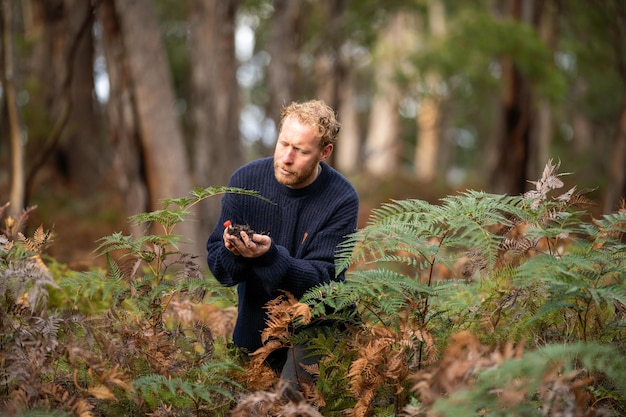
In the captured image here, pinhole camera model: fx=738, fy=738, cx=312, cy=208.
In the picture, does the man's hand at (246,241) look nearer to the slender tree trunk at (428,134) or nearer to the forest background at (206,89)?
the forest background at (206,89)

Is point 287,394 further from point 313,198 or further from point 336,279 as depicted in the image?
point 313,198

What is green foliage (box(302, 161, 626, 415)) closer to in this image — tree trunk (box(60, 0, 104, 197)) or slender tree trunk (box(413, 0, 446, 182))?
tree trunk (box(60, 0, 104, 197))

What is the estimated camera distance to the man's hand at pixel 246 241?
11.1 ft

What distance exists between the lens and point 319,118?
3732 mm

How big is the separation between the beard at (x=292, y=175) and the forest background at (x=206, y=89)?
1168mm

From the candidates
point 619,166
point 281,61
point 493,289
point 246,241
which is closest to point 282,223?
point 246,241

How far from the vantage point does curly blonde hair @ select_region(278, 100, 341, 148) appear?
12.2 feet

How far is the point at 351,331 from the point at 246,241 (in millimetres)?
752

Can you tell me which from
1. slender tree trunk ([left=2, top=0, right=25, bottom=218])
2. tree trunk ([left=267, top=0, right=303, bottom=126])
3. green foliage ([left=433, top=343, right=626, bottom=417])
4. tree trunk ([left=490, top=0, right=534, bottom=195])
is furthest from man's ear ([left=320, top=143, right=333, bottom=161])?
tree trunk ([left=490, top=0, right=534, bottom=195])

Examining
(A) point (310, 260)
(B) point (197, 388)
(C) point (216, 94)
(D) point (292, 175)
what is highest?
(C) point (216, 94)

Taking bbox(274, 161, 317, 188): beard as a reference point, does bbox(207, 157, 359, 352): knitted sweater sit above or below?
below

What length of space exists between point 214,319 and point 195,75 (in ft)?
20.9

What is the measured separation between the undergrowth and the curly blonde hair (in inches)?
18.7

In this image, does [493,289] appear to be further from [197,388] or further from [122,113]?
[122,113]
